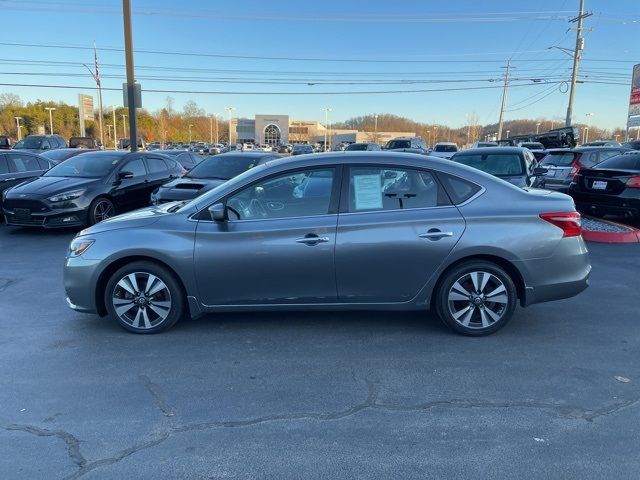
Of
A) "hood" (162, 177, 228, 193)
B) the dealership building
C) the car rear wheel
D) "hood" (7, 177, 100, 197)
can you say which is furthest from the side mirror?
the dealership building

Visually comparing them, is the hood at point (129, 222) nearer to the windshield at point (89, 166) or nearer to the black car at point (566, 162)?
the windshield at point (89, 166)

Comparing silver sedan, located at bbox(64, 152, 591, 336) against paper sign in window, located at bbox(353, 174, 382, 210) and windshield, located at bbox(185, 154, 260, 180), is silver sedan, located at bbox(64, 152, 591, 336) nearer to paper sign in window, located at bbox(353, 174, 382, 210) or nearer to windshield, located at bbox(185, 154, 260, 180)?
paper sign in window, located at bbox(353, 174, 382, 210)

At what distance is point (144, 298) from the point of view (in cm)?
442

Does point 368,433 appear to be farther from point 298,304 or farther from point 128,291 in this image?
point 128,291

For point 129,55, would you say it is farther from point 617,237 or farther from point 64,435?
point 64,435

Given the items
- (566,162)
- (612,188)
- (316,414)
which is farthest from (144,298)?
(566,162)

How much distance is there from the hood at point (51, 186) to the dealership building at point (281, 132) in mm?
88478

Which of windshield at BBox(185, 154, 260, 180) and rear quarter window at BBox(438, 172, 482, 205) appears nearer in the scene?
rear quarter window at BBox(438, 172, 482, 205)

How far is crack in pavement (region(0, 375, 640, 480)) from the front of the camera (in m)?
2.89

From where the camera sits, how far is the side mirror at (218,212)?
14.0 feet

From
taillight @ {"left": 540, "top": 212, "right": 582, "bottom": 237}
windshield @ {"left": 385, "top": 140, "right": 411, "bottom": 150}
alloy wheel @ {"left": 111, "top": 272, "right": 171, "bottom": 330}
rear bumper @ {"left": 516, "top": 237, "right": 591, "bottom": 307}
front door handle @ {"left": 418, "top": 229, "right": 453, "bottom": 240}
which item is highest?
windshield @ {"left": 385, "top": 140, "right": 411, "bottom": 150}

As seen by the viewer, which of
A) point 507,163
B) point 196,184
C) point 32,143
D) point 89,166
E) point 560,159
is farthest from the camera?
point 32,143

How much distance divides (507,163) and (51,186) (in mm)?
8885

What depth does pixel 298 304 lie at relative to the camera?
14.3 ft
